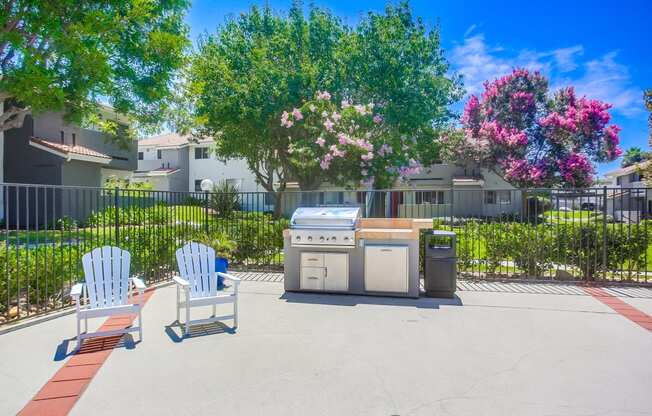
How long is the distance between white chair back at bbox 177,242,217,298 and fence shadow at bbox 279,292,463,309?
4.46ft

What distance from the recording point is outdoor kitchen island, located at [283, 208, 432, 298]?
6098 mm

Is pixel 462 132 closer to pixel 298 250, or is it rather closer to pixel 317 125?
pixel 317 125

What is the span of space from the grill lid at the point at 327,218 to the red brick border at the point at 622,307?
386cm

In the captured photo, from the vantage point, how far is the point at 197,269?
17.2ft

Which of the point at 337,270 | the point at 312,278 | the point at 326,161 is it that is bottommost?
the point at 312,278

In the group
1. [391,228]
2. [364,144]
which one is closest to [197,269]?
[391,228]

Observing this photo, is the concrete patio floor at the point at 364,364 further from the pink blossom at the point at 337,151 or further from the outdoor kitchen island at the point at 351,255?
the pink blossom at the point at 337,151

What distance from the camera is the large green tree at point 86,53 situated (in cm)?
909

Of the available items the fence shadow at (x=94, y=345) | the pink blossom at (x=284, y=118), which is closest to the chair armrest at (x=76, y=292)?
the fence shadow at (x=94, y=345)

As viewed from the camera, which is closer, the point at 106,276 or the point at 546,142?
the point at 106,276

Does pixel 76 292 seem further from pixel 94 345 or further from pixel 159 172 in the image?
pixel 159 172

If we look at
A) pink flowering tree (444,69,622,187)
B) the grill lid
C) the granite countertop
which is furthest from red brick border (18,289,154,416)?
pink flowering tree (444,69,622,187)

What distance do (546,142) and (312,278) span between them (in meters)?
21.9

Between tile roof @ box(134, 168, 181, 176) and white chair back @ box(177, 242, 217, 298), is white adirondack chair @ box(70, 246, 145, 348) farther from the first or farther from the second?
tile roof @ box(134, 168, 181, 176)
